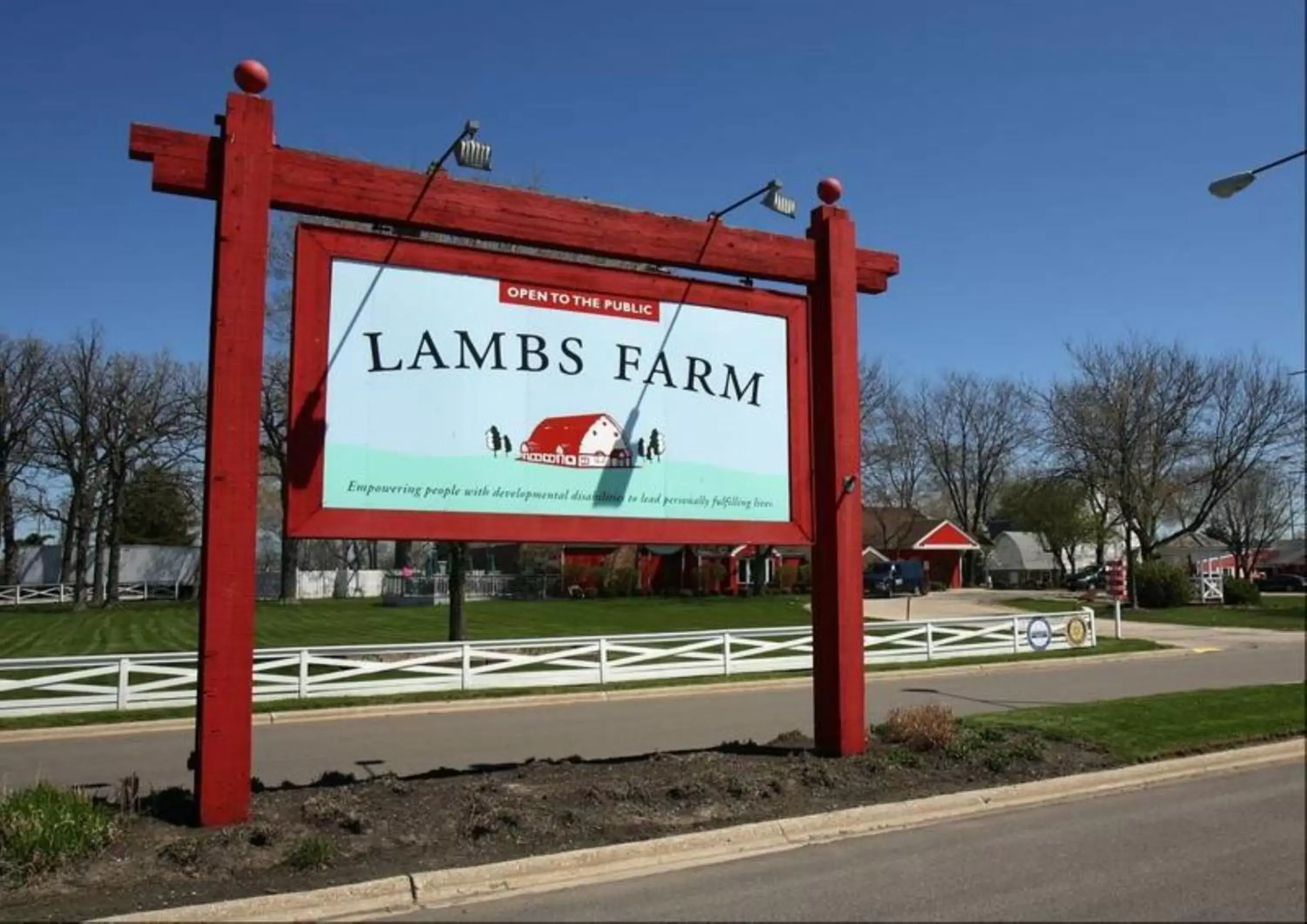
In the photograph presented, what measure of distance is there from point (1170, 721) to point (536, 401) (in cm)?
828

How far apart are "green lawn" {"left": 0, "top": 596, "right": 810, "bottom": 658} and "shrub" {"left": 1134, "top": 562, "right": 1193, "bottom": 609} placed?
14.7 meters

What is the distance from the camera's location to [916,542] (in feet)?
204

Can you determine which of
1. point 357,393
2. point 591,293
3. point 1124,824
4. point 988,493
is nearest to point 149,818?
point 357,393

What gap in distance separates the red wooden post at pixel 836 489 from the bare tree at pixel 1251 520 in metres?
67.2

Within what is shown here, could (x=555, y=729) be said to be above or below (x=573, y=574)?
below

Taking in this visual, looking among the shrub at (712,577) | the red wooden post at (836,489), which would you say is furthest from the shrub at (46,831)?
the shrub at (712,577)

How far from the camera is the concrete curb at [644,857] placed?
18.7ft

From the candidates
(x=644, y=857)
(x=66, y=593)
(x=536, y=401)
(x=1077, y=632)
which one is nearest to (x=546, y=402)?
(x=536, y=401)

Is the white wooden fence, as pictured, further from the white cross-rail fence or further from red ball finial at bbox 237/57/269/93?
red ball finial at bbox 237/57/269/93

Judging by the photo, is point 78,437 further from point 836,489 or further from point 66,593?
point 836,489

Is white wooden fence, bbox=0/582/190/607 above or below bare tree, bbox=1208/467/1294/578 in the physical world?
below

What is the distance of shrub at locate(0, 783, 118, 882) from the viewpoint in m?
6.05

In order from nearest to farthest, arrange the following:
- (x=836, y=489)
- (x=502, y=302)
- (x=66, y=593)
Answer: (x=502, y=302), (x=836, y=489), (x=66, y=593)

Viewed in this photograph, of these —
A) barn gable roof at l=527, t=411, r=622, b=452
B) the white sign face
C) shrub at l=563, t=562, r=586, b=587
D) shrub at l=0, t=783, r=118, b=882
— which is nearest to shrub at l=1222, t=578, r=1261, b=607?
shrub at l=563, t=562, r=586, b=587
